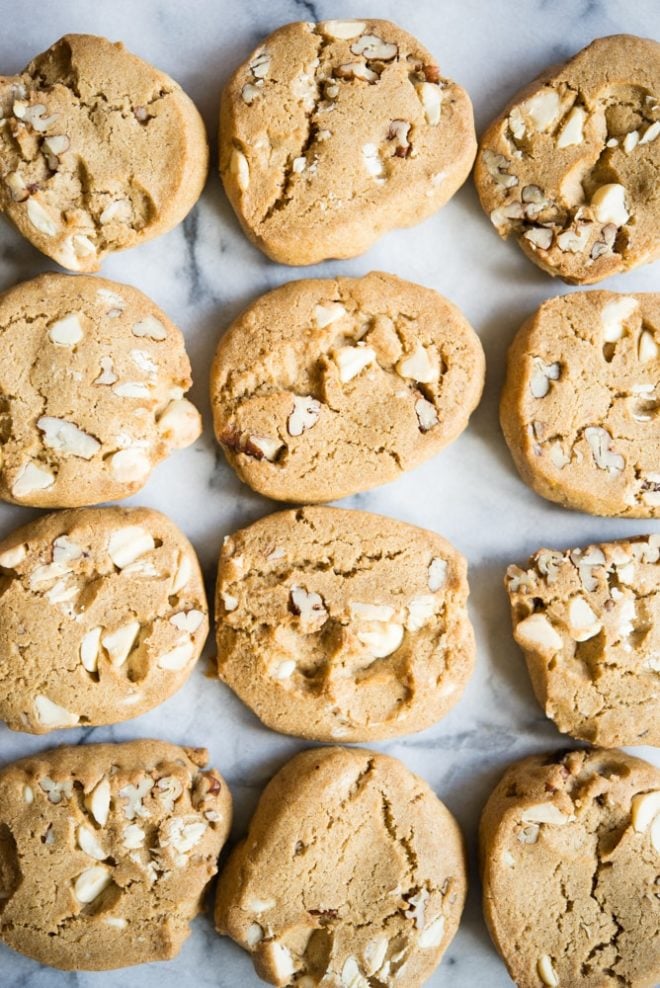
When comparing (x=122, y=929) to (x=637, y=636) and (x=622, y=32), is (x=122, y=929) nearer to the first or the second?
(x=637, y=636)

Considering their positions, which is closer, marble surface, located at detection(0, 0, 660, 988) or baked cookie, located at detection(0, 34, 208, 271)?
baked cookie, located at detection(0, 34, 208, 271)

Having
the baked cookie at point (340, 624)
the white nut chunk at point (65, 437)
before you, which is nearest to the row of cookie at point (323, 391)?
the white nut chunk at point (65, 437)

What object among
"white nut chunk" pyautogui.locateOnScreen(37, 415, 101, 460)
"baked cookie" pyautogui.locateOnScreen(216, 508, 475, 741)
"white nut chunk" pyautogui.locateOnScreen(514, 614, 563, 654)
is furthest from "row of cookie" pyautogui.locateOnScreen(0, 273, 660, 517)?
"white nut chunk" pyautogui.locateOnScreen(514, 614, 563, 654)

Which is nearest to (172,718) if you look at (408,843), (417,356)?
(408,843)

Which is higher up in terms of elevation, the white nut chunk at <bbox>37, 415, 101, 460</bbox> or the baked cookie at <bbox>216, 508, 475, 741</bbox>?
the white nut chunk at <bbox>37, 415, 101, 460</bbox>

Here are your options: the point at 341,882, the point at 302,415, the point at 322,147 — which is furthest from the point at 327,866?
the point at 322,147

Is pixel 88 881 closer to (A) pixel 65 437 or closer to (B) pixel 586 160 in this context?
(A) pixel 65 437

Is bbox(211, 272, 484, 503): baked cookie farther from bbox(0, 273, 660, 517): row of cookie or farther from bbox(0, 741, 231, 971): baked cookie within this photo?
bbox(0, 741, 231, 971): baked cookie
